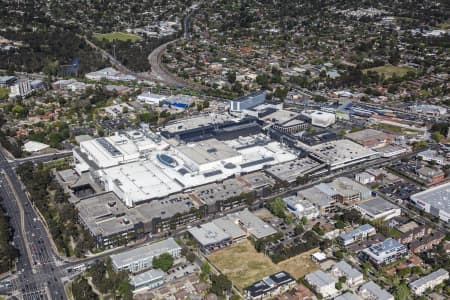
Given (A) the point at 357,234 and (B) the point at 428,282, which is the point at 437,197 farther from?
(B) the point at 428,282

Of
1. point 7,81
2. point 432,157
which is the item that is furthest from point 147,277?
point 7,81

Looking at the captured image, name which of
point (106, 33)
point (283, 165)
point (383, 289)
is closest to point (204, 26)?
point (106, 33)

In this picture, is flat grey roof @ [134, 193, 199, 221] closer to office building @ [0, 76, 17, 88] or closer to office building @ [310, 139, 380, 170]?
office building @ [310, 139, 380, 170]

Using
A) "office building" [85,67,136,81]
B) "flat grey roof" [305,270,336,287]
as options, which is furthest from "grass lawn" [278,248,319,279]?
"office building" [85,67,136,81]

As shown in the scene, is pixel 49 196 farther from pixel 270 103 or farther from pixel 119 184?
pixel 270 103

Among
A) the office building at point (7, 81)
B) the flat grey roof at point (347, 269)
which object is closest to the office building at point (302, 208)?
the flat grey roof at point (347, 269)

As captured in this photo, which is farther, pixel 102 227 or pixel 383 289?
pixel 102 227

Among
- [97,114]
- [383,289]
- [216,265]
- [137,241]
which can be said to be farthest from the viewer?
[97,114]
